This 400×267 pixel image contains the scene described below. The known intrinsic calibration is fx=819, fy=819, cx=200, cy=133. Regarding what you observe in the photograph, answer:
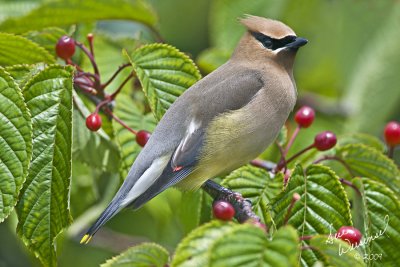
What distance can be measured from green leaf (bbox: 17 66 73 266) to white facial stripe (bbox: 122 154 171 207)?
0.28 m

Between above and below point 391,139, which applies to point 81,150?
below

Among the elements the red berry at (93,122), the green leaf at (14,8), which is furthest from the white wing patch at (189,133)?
the green leaf at (14,8)

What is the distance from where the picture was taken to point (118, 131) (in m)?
3.54

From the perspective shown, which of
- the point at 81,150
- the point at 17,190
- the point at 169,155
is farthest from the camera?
the point at 81,150

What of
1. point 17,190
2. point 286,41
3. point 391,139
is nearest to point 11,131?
point 17,190

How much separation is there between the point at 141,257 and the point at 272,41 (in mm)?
1525

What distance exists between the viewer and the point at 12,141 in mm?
2938

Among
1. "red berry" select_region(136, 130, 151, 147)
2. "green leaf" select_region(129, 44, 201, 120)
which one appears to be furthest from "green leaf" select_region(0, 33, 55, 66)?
"red berry" select_region(136, 130, 151, 147)

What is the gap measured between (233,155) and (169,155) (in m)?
0.27

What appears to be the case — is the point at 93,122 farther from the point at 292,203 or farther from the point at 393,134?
the point at 393,134

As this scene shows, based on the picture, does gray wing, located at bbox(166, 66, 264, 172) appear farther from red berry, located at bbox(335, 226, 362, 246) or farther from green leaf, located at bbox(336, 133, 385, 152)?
red berry, located at bbox(335, 226, 362, 246)

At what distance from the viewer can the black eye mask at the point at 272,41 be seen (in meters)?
3.78

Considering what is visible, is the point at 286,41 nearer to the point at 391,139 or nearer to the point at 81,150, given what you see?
the point at 391,139

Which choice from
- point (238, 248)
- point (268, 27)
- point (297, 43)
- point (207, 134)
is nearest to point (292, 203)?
point (238, 248)
